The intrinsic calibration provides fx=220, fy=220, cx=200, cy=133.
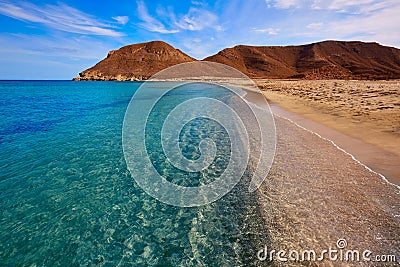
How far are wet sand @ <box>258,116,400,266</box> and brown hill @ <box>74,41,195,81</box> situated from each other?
16119 centimetres

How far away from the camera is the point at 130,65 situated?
7042 inches

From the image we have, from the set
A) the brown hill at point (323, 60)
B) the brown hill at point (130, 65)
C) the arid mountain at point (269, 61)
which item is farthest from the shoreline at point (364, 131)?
the brown hill at point (130, 65)

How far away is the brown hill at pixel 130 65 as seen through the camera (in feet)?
541

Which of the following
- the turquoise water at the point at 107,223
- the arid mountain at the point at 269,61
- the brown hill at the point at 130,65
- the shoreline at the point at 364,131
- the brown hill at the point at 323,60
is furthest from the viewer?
the brown hill at the point at 130,65

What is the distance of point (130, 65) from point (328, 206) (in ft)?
630

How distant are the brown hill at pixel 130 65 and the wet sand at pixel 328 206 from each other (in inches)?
6346

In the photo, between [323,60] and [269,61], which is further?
[269,61]

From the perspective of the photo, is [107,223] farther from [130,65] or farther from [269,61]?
[269,61]

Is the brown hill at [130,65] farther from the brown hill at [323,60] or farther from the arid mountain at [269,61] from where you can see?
the brown hill at [323,60]

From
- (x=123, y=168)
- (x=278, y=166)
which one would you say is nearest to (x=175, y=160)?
(x=123, y=168)

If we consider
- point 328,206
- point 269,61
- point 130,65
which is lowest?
point 328,206

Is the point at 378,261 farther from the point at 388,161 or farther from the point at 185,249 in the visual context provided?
the point at 388,161

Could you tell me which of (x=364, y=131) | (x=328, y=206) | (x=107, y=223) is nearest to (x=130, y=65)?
(x=364, y=131)

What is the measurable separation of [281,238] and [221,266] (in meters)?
1.50
